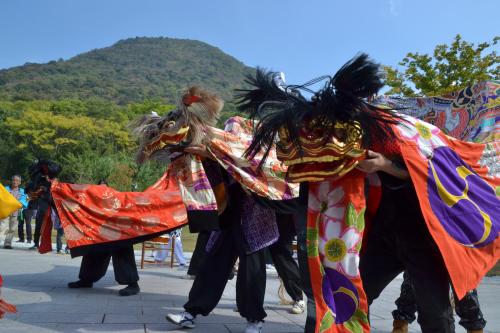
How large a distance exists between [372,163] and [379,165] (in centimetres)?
5

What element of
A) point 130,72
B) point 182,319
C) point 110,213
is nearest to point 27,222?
point 110,213

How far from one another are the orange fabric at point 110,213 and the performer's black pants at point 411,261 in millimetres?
3617

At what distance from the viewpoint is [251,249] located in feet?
13.5

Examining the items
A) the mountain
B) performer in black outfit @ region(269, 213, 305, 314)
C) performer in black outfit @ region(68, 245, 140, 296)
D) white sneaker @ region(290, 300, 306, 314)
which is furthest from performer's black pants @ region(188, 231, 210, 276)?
the mountain

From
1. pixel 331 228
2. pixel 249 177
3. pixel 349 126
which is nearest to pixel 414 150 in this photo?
pixel 349 126

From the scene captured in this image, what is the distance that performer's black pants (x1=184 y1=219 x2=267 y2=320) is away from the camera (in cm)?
400

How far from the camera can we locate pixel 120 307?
5090 millimetres

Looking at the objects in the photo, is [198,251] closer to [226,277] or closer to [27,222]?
[226,277]

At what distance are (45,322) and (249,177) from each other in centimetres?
211

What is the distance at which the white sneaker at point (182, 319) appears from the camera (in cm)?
407

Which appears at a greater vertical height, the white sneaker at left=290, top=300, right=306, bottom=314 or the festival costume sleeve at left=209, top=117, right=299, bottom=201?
the festival costume sleeve at left=209, top=117, right=299, bottom=201

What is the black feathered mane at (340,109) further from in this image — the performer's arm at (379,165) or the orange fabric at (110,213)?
the orange fabric at (110,213)

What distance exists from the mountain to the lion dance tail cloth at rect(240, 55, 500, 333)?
80.8 metres

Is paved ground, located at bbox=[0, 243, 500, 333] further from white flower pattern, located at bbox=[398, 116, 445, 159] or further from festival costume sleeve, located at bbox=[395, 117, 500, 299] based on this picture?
white flower pattern, located at bbox=[398, 116, 445, 159]
